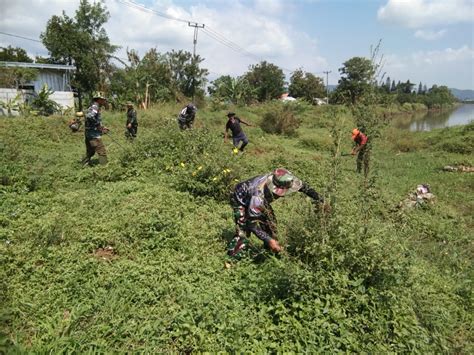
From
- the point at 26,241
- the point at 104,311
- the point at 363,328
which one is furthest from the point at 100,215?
the point at 363,328

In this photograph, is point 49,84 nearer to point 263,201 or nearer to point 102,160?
point 102,160

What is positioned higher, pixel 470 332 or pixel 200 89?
pixel 200 89

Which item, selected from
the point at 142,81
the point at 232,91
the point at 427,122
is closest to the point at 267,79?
the point at 232,91

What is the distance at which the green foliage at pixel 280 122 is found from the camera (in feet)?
61.6

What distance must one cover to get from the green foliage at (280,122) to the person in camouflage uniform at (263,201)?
579 inches

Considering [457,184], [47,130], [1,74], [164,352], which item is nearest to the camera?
[164,352]

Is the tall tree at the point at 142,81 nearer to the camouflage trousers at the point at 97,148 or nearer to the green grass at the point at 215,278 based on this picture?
the camouflage trousers at the point at 97,148

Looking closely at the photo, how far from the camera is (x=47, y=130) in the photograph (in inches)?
481

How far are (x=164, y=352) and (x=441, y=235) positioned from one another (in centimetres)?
516

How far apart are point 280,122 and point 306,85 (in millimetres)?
31013

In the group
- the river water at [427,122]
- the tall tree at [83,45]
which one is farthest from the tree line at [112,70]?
the river water at [427,122]

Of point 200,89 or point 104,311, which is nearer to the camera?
point 104,311

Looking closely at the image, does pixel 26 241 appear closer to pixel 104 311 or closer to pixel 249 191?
pixel 104 311

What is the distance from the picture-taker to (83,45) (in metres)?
26.3
